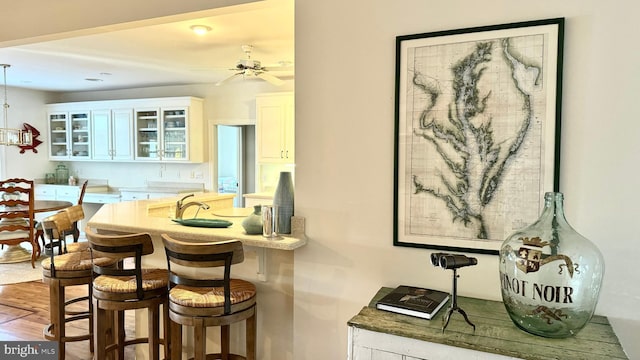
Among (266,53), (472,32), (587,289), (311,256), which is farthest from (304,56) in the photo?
(266,53)

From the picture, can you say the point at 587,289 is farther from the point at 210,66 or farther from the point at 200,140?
the point at 200,140

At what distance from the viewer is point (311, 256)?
2.27 metres

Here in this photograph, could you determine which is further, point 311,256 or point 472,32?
point 311,256

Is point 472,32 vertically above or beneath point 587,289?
above

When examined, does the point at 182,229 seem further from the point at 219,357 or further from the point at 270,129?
the point at 270,129

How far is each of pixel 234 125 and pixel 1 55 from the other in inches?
114

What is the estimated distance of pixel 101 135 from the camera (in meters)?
7.06

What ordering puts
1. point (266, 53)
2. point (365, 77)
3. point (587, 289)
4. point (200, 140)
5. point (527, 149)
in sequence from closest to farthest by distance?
point (587, 289) → point (527, 149) → point (365, 77) → point (266, 53) → point (200, 140)

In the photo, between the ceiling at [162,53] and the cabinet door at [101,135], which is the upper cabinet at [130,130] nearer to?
the cabinet door at [101,135]

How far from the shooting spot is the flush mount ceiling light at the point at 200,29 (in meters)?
3.55

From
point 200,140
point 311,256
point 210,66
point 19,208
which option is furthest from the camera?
point 200,140

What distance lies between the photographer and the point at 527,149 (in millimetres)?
1799

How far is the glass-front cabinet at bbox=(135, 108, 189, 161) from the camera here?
6480mm

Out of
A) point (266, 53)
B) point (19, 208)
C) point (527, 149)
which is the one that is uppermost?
point (266, 53)
